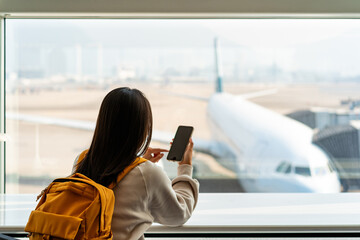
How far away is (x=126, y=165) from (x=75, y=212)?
0.49 ft

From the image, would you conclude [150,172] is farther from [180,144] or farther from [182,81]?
[182,81]

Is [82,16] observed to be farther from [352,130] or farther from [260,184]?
[260,184]

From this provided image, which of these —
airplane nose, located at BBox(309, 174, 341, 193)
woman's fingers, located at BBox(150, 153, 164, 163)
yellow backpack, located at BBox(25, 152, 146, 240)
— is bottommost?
airplane nose, located at BBox(309, 174, 341, 193)

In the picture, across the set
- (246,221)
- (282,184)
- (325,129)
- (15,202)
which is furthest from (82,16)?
(282,184)

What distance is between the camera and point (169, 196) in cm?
93

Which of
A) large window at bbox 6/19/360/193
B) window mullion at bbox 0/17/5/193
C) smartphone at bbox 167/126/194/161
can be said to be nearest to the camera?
smartphone at bbox 167/126/194/161

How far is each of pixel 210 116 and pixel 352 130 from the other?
14.2ft

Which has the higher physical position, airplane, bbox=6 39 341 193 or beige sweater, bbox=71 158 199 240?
beige sweater, bbox=71 158 199 240

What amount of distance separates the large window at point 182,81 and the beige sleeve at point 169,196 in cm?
114

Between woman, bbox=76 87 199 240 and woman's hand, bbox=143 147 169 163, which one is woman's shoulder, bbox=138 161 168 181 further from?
woman's hand, bbox=143 147 169 163

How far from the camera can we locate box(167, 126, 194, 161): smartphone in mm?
1076

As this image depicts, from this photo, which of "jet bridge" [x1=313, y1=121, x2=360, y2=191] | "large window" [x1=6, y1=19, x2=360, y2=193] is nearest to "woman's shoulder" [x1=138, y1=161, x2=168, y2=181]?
"large window" [x1=6, y1=19, x2=360, y2=193]

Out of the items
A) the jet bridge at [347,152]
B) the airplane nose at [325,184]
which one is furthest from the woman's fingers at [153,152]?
the airplane nose at [325,184]

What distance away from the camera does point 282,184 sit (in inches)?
171
